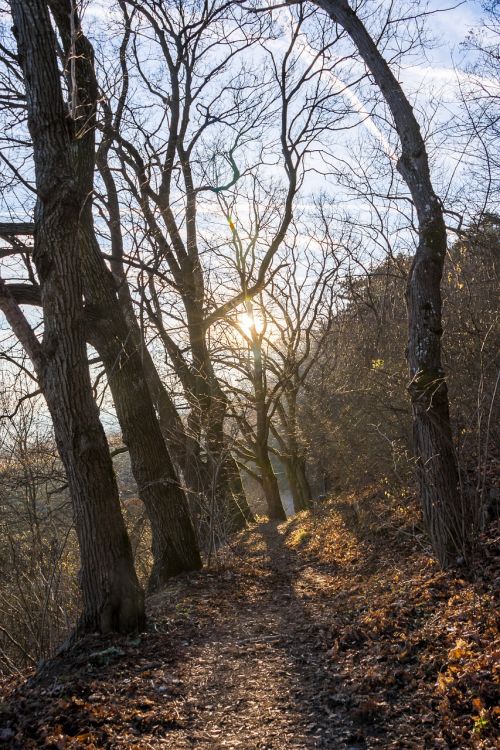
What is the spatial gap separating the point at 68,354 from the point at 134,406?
287 cm

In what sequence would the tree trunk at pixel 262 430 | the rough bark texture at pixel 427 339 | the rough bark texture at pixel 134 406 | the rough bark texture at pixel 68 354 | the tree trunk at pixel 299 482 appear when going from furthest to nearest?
the tree trunk at pixel 299 482 → the tree trunk at pixel 262 430 → the rough bark texture at pixel 134 406 → the rough bark texture at pixel 427 339 → the rough bark texture at pixel 68 354

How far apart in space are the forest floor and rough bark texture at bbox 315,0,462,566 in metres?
0.50

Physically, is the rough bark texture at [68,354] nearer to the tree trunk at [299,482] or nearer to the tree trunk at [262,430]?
the tree trunk at [262,430]

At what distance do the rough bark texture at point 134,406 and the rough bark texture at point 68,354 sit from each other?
75.2 inches

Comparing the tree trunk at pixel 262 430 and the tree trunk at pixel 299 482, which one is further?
the tree trunk at pixel 299 482

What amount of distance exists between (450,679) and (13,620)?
6.65 m

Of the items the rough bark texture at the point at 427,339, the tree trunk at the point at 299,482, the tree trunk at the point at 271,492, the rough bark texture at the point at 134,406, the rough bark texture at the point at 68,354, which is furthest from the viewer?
the tree trunk at the point at 299,482

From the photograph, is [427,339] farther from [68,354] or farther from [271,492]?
[271,492]

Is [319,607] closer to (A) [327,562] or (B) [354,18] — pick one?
(A) [327,562]

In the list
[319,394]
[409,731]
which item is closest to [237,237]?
[319,394]

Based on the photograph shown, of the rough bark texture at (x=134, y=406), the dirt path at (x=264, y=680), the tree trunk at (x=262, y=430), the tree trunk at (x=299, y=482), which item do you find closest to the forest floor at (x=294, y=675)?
the dirt path at (x=264, y=680)

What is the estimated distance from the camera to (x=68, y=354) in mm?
5988

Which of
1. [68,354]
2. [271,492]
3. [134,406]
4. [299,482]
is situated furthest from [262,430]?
[68,354]

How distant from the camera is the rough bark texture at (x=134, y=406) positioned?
27.3ft
